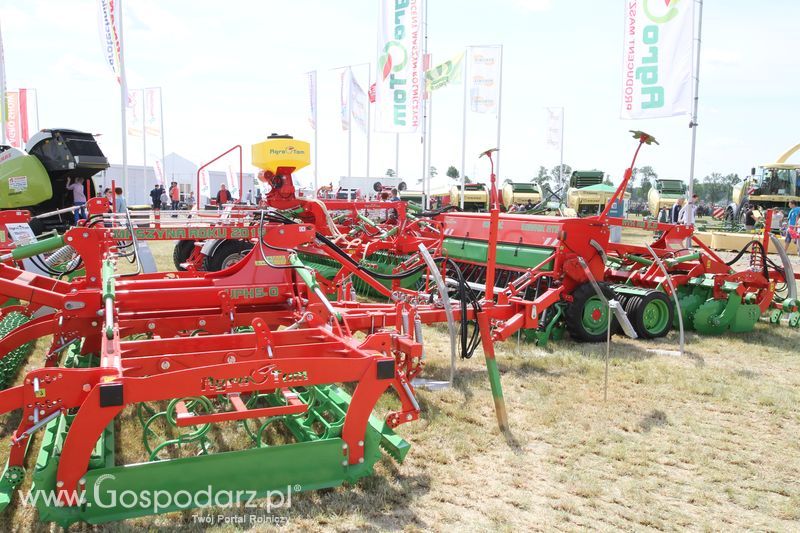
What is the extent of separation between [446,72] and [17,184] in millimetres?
12154

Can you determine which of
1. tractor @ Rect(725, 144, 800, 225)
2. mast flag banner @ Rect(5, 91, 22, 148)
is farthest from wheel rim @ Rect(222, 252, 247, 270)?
tractor @ Rect(725, 144, 800, 225)

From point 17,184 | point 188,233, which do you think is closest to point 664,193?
point 17,184

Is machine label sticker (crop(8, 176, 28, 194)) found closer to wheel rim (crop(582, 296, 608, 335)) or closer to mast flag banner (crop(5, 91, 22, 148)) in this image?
wheel rim (crop(582, 296, 608, 335))

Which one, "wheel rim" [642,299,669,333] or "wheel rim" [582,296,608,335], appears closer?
"wheel rim" [582,296,608,335]

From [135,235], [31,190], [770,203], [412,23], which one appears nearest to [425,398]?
[135,235]

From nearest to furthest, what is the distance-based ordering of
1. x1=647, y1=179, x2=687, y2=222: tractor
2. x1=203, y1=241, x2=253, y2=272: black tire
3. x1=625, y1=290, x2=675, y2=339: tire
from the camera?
x1=625, y1=290, x2=675, y2=339: tire
x1=203, y1=241, x2=253, y2=272: black tire
x1=647, y1=179, x2=687, y2=222: tractor

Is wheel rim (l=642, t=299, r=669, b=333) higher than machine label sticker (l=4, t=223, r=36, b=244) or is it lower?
lower

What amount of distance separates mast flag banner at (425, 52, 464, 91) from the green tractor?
1078 cm

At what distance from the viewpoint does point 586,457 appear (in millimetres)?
4004

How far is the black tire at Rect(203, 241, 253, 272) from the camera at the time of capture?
8562 mm

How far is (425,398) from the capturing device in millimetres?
4906

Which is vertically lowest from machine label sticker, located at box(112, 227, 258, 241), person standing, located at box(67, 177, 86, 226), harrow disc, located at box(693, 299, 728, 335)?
harrow disc, located at box(693, 299, 728, 335)

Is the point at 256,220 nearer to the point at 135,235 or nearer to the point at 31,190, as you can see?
the point at 135,235

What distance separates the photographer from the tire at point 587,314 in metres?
6.65
